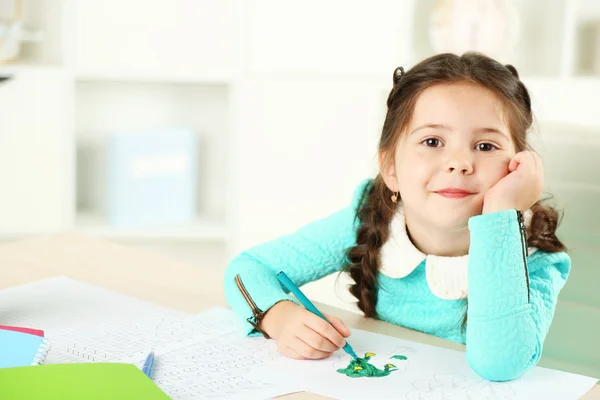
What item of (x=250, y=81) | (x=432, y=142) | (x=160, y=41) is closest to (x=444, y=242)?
(x=432, y=142)

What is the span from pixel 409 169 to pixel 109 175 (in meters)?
1.72

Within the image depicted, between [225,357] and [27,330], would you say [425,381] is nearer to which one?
[225,357]

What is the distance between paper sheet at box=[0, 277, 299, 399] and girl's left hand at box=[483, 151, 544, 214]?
33 cm

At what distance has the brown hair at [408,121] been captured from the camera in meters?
1.23

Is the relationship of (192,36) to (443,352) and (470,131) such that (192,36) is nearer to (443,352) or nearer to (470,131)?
(470,131)

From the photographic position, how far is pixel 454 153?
1.16 metres

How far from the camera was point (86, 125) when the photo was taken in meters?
2.88

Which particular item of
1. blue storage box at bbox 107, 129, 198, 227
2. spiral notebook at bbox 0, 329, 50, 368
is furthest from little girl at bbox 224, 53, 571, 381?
blue storage box at bbox 107, 129, 198, 227

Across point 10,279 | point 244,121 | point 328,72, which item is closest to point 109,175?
point 244,121

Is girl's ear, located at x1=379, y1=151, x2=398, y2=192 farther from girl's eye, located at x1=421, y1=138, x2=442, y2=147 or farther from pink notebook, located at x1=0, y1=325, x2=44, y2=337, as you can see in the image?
pink notebook, located at x1=0, y1=325, x2=44, y2=337

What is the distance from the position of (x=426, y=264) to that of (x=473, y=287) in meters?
0.21

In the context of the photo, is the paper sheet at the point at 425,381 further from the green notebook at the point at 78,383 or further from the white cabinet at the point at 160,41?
the white cabinet at the point at 160,41

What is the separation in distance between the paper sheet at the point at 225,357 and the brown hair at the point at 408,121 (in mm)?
223

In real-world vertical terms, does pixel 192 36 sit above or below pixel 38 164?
above
